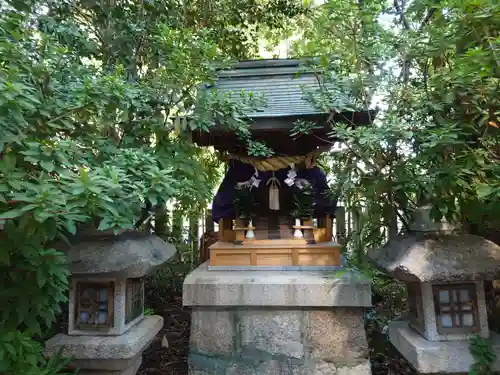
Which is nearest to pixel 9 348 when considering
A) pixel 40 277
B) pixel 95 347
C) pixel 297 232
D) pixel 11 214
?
pixel 40 277

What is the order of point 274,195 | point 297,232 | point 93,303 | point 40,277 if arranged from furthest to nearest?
point 274,195, point 297,232, point 93,303, point 40,277

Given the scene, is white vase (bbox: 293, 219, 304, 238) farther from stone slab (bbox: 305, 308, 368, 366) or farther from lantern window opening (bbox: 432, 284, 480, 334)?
lantern window opening (bbox: 432, 284, 480, 334)

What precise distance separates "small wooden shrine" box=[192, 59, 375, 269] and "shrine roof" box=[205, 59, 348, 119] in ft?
0.04

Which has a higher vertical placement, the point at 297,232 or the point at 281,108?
the point at 281,108

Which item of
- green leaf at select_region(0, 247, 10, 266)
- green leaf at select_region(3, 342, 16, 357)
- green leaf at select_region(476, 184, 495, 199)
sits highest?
green leaf at select_region(476, 184, 495, 199)

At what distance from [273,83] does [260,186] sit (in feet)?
4.09

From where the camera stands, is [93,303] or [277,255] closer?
[93,303]

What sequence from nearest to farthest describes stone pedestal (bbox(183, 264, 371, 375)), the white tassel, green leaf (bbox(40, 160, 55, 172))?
1. green leaf (bbox(40, 160, 55, 172))
2. stone pedestal (bbox(183, 264, 371, 375))
3. the white tassel

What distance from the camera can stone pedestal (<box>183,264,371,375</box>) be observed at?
300cm

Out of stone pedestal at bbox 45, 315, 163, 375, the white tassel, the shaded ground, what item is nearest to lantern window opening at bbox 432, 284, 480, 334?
the white tassel

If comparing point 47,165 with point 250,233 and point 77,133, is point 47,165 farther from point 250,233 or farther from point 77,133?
point 250,233

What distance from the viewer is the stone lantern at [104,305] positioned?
2510 mm

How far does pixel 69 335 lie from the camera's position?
2.64m

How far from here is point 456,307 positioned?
8.04 feet
